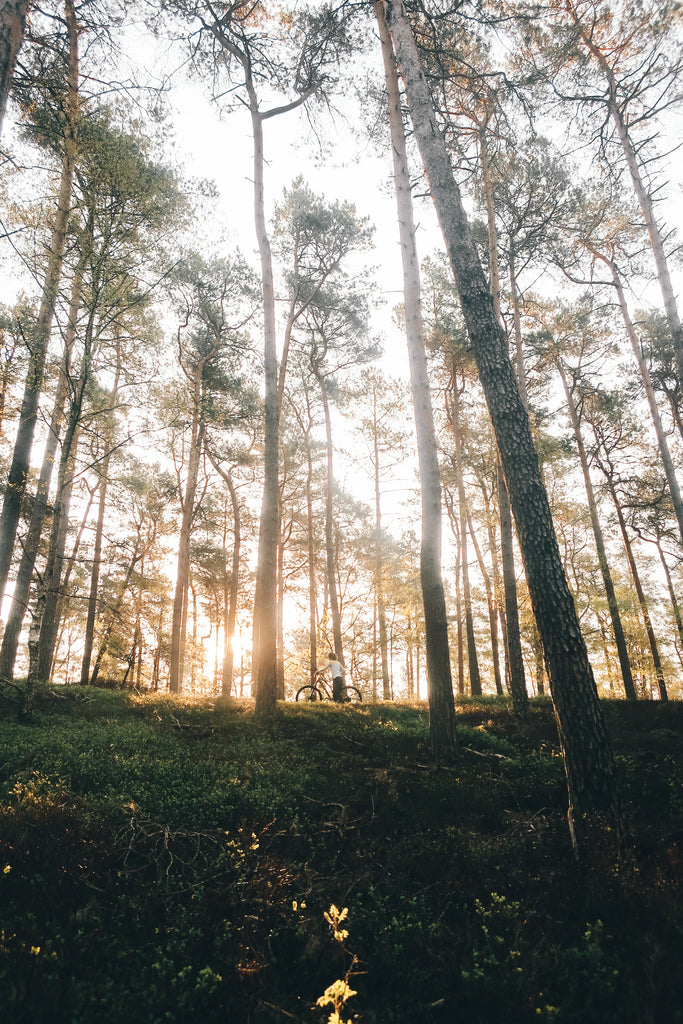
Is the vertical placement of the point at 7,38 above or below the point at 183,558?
above

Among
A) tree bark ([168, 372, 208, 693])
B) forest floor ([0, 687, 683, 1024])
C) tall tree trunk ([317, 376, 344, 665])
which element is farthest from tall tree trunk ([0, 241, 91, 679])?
tall tree trunk ([317, 376, 344, 665])

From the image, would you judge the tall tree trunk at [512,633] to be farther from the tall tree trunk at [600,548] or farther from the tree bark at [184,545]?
the tree bark at [184,545]

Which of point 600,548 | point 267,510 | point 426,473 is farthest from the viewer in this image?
point 600,548

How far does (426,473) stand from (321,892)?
544 centimetres

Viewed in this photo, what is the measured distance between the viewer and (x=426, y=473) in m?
7.14

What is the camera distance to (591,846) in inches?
146

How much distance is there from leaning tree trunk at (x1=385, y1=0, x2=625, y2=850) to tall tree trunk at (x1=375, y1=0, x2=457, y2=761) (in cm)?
162

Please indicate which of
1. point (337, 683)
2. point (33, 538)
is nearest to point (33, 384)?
point (33, 538)

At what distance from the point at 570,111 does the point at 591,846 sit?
14.6 meters

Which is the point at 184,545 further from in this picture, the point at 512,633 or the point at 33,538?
the point at 512,633

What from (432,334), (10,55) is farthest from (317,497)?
(10,55)

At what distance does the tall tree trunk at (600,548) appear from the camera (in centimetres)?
1452

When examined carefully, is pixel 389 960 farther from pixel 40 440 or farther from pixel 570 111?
pixel 570 111

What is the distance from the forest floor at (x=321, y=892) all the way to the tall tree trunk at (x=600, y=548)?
9.91m
